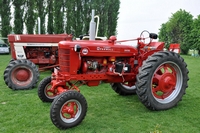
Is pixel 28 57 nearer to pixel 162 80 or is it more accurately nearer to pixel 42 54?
pixel 42 54

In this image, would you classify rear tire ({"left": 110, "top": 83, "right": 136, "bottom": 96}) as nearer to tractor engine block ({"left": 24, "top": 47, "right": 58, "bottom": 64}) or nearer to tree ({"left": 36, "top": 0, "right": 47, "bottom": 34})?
tractor engine block ({"left": 24, "top": 47, "right": 58, "bottom": 64})

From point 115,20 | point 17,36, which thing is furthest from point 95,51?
point 115,20

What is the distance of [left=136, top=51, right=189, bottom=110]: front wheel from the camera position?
3723mm

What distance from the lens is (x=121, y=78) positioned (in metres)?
4.24

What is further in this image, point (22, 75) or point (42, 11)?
point (42, 11)

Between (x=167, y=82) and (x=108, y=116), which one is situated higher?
(x=167, y=82)

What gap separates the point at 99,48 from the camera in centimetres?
382

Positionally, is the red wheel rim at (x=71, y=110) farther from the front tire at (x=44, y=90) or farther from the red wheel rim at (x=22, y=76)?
the red wheel rim at (x=22, y=76)

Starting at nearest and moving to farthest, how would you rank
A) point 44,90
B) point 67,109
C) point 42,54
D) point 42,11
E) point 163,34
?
1. point 67,109
2. point 44,90
3. point 42,54
4. point 42,11
5. point 163,34

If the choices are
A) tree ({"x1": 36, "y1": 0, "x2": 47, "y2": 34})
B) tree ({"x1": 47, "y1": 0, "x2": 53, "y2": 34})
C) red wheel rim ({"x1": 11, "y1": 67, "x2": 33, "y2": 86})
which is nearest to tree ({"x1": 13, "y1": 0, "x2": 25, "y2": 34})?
tree ({"x1": 36, "y1": 0, "x2": 47, "y2": 34})

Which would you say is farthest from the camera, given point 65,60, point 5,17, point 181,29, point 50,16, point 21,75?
point 181,29

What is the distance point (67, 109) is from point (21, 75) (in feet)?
10.0

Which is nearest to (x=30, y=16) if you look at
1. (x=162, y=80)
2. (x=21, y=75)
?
(x=21, y=75)

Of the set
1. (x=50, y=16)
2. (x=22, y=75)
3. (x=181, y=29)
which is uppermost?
(x=50, y=16)
